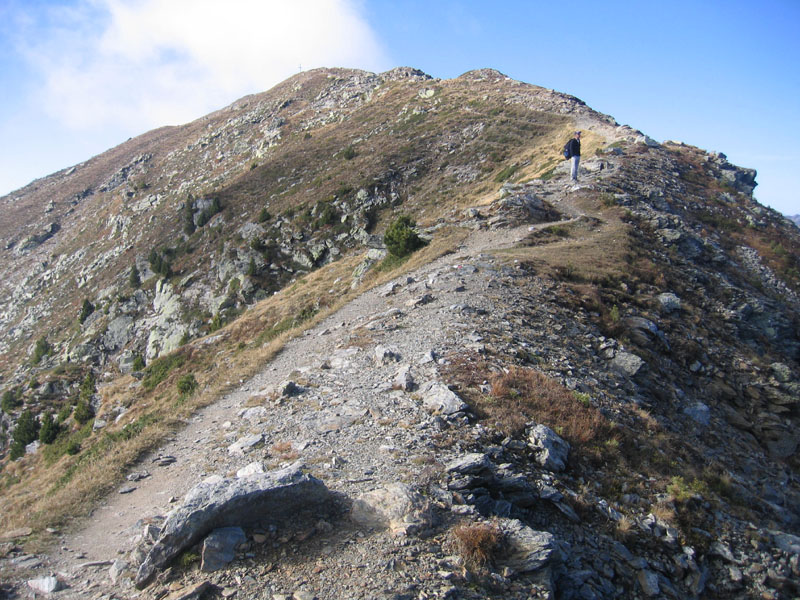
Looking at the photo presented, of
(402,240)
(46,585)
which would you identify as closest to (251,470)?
(46,585)

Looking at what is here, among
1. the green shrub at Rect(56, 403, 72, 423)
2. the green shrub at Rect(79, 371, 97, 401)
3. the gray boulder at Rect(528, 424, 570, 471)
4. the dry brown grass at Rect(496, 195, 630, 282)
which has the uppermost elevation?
the dry brown grass at Rect(496, 195, 630, 282)

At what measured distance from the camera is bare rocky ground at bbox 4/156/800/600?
4992mm

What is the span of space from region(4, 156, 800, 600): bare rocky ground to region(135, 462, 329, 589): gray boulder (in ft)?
0.53

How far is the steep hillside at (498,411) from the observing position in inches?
221

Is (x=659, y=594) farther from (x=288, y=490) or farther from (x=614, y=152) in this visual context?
(x=614, y=152)

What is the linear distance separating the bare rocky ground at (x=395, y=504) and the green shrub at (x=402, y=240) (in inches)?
453

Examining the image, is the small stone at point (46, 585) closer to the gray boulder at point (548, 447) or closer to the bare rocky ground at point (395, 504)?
the bare rocky ground at point (395, 504)

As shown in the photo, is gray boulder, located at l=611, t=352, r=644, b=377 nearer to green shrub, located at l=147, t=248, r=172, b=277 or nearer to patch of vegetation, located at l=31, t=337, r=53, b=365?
green shrub, located at l=147, t=248, r=172, b=277

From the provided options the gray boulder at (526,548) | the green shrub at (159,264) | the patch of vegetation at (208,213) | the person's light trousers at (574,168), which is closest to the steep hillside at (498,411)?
the gray boulder at (526,548)

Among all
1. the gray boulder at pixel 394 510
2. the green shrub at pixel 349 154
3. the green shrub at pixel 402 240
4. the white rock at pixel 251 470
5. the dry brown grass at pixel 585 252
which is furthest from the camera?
the green shrub at pixel 349 154

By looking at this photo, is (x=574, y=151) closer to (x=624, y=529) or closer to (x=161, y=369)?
(x=624, y=529)

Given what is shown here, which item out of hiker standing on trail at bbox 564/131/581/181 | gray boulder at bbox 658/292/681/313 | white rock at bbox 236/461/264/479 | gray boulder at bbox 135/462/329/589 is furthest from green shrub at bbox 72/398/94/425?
hiker standing on trail at bbox 564/131/581/181

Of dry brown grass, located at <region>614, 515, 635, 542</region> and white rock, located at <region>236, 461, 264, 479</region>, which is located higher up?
white rock, located at <region>236, 461, 264, 479</region>

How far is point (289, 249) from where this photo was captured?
43.2 metres
